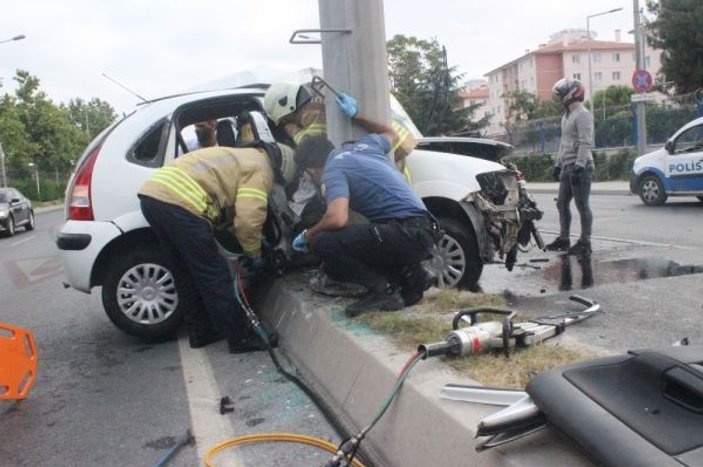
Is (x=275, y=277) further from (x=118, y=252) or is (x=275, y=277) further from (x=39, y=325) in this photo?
(x=39, y=325)

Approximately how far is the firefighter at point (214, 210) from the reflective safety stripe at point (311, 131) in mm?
454

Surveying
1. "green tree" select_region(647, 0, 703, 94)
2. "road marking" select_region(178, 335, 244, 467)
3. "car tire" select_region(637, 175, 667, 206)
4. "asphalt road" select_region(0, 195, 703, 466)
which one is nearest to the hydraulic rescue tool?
"asphalt road" select_region(0, 195, 703, 466)

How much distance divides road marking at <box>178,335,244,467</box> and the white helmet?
1.93 meters

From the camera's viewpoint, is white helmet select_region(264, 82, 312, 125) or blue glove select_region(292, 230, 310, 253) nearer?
blue glove select_region(292, 230, 310, 253)

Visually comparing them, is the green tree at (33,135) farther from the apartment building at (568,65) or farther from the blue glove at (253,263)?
the apartment building at (568,65)

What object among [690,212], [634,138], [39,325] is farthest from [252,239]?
[634,138]

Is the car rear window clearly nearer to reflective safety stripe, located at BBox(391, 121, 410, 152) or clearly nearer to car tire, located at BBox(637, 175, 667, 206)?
reflective safety stripe, located at BBox(391, 121, 410, 152)

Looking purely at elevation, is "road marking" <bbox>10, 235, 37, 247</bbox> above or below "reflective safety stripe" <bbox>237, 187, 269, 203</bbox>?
below

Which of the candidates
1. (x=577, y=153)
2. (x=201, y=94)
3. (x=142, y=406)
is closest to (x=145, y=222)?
(x=201, y=94)

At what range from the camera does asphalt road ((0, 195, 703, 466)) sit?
3.47 m

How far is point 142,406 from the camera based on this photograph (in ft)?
13.2

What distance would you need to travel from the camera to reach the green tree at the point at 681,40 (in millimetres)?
34094

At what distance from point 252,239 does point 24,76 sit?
163 feet

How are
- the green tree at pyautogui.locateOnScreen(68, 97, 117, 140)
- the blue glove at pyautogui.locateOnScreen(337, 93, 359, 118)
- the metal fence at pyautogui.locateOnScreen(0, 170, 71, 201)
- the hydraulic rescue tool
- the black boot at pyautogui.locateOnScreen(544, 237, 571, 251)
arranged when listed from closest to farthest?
1. the hydraulic rescue tool
2. the blue glove at pyautogui.locateOnScreen(337, 93, 359, 118)
3. the black boot at pyautogui.locateOnScreen(544, 237, 571, 251)
4. the metal fence at pyautogui.locateOnScreen(0, 170, 71, 201)
5. the green tree at pyautogui.locateOnScreen(68, 97, 117, 140)
